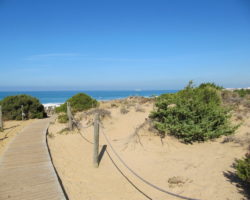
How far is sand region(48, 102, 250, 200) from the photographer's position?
13.1ft

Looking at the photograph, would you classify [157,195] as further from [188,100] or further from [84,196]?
[188,100]

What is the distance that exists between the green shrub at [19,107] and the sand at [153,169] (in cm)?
1066

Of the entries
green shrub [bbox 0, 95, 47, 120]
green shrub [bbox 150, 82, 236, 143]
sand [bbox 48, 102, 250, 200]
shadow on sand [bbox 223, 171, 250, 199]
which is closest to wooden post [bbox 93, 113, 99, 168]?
sand [bbox 48, 102, 250, 200]

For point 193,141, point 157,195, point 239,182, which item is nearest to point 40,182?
point 157,195

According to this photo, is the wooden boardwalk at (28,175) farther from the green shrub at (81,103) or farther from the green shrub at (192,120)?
the green shrub at (81,103)

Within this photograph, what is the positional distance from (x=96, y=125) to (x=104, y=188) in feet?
6.22

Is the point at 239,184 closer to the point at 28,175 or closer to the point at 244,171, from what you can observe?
the point at 244,171

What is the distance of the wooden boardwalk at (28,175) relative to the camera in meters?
3.90

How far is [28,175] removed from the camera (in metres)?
4.73

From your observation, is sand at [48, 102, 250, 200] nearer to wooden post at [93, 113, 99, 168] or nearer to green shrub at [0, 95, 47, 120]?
wooden post at [93, 113, 99, 168]

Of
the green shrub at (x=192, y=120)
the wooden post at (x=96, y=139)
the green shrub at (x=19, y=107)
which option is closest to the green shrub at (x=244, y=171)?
the green shrub at (x=192, y=120)

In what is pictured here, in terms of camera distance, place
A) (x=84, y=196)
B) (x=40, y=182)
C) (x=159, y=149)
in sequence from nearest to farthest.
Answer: (x=84, y=196) < (x=40, y=182) < (x=159, y=149)

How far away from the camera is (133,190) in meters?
4.29

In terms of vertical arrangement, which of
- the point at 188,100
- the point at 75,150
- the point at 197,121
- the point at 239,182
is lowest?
the point at 75,150
